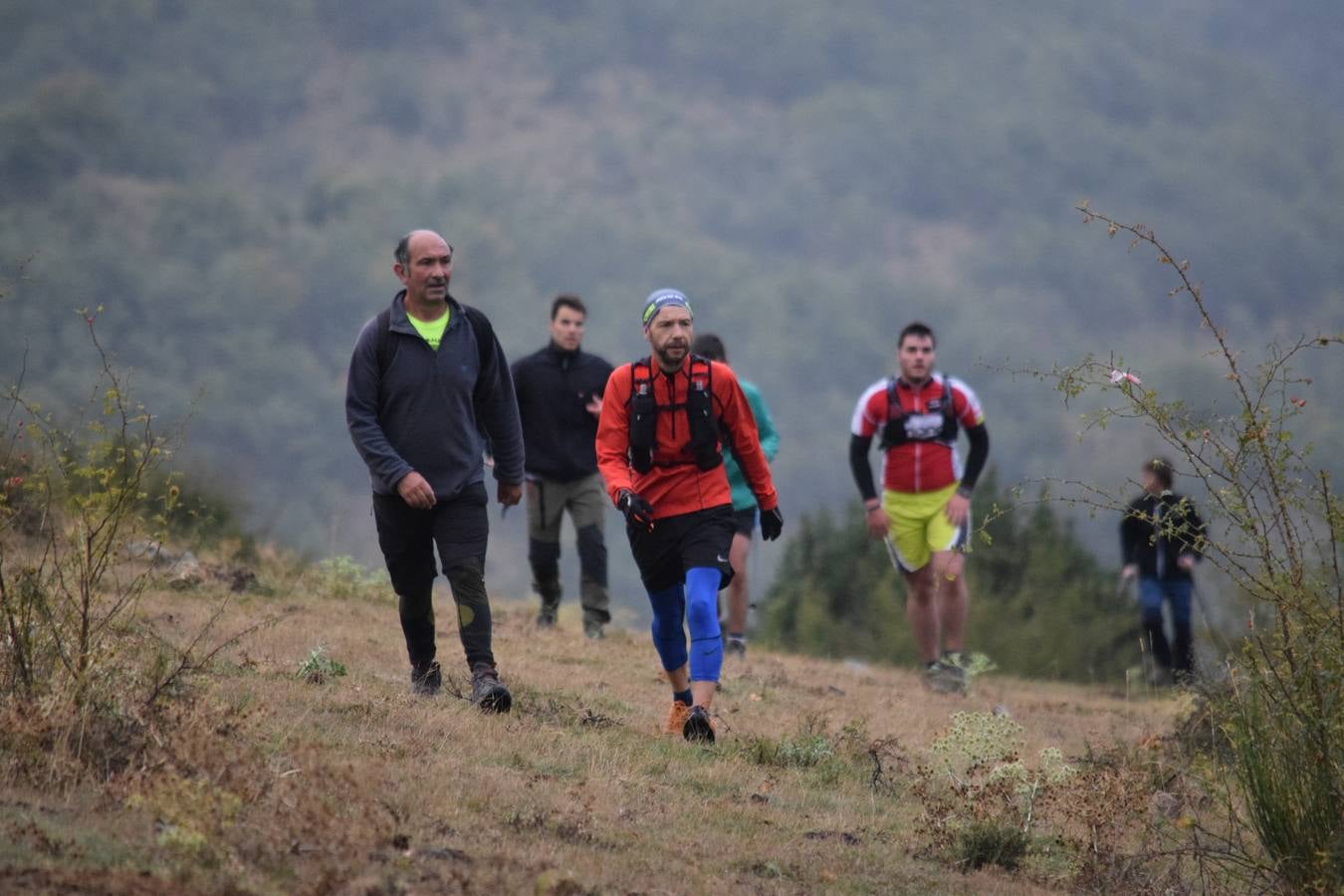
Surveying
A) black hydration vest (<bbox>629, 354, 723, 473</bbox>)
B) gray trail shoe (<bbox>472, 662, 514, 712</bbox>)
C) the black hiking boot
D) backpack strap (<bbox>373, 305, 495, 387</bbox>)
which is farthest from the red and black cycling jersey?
gray trail shoe (<bbox>472, 662, 514, 712</bbox>)

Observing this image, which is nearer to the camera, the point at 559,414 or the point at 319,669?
the point at 319,669

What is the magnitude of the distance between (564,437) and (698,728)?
18.0 feet

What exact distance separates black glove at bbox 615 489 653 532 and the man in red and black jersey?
4.83 m

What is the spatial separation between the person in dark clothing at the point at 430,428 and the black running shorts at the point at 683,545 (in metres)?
0.80

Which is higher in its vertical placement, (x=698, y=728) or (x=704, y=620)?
(x=704, y=620)

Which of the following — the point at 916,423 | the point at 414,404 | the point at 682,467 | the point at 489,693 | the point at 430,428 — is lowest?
the point at 489,693

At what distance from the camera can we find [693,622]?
804 cm

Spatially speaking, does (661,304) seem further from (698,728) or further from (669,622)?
(698,728)

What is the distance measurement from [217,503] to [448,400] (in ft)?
34.3

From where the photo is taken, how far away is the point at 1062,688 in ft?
55.4

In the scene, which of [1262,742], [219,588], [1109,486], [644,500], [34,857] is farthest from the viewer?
[219,588]

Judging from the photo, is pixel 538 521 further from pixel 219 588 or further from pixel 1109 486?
pixel 1109 486

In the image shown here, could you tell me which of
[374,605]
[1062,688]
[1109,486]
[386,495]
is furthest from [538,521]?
[1109,486]

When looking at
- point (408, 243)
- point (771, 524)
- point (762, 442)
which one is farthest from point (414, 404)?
point (762, 442)
